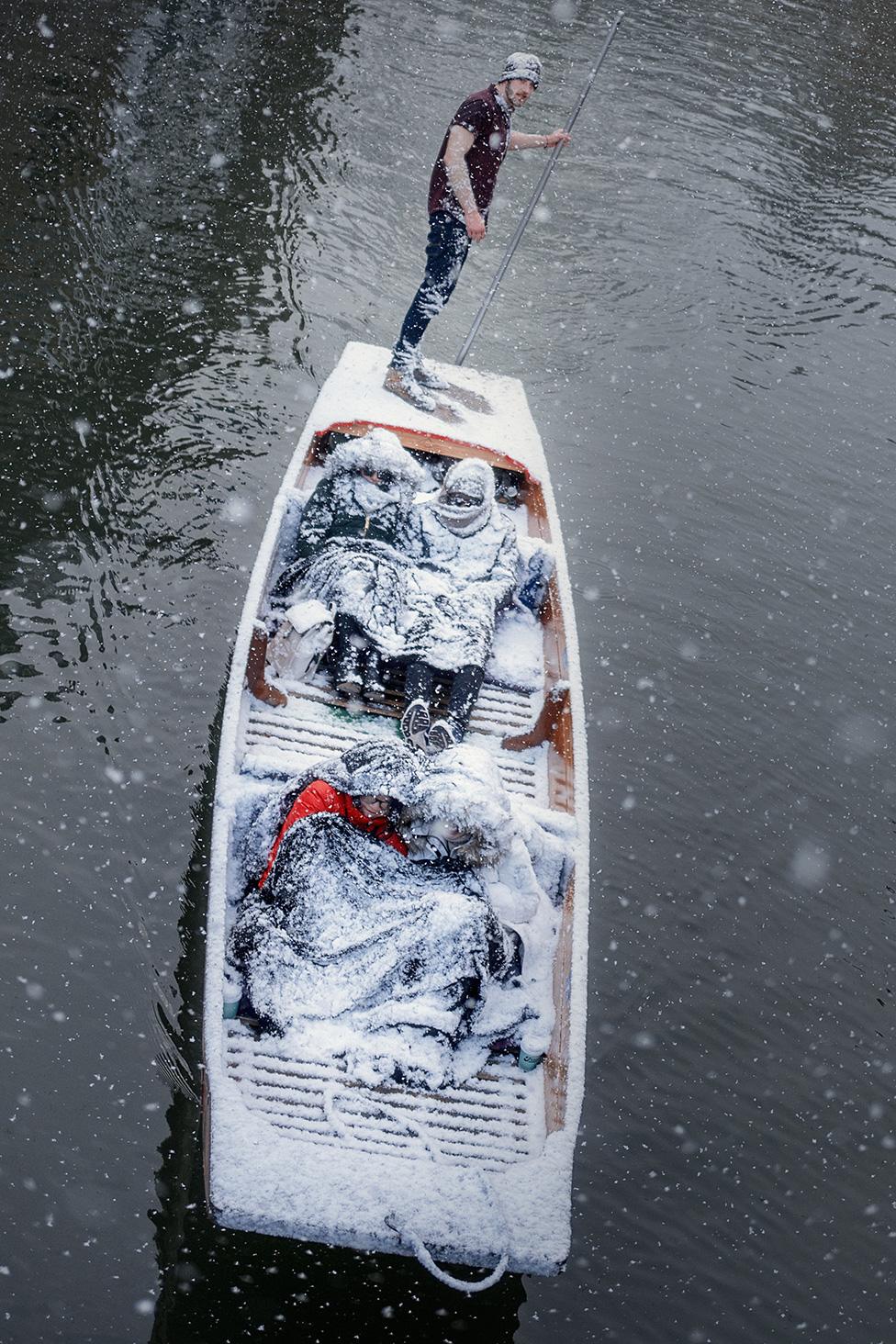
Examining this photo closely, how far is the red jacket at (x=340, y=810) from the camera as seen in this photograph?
15.9ft

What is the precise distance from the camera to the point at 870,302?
14461mm

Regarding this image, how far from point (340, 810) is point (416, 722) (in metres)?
1.07

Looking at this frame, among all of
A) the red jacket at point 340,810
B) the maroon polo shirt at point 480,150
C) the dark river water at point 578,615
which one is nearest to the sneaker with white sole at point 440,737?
the red jacket at point 340,810

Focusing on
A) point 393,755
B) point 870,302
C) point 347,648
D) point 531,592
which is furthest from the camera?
point 870,302

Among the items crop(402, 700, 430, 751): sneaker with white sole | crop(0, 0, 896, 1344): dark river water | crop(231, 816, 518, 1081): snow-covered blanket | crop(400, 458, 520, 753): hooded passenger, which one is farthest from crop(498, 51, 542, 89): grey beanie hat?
crop(231, 816, 518, 1081): snow-covered blanket

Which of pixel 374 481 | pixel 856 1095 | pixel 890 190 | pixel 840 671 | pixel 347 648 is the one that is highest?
pixel 890 190

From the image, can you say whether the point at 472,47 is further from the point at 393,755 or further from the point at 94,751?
the point at 393,755

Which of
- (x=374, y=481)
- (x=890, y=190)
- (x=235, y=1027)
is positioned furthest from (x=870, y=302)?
(x=235, y=1027)

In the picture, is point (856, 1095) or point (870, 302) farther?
point (870, 302)

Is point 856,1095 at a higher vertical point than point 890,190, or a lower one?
lower

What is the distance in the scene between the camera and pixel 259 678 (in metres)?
5.96

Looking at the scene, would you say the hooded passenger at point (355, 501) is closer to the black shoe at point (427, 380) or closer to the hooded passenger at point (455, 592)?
the hooded passenger at point (455, 592)

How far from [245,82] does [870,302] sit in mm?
9548

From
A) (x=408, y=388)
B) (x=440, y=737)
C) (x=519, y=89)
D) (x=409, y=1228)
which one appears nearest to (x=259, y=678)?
(x=440, y=737)
